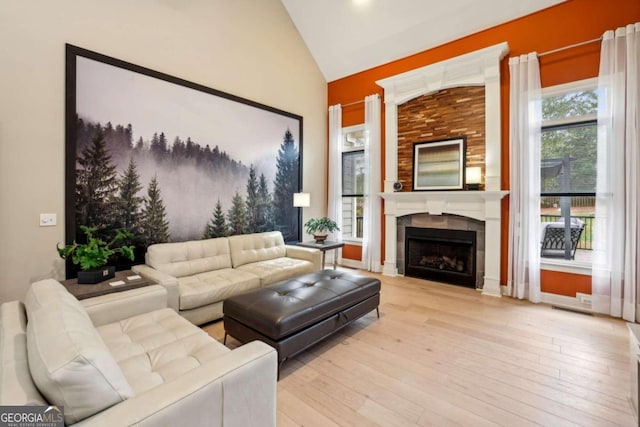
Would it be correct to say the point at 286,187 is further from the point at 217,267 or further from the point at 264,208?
the point at 217,267

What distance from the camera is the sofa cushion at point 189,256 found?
318 centimetres

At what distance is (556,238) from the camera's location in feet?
12.4

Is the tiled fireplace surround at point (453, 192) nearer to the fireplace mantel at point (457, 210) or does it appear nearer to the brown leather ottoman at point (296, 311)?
the fireplace mantel at point (457, 210)

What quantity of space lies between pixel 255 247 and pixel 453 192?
9.87 feet

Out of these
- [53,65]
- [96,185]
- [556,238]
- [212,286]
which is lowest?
[212,286]

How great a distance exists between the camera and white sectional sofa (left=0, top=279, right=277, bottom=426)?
36.6 inches

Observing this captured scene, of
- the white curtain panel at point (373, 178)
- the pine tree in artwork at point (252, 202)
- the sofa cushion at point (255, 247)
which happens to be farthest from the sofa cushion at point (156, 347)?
the white curtain panel at point (373, 178)

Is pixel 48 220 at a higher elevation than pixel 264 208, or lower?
lower

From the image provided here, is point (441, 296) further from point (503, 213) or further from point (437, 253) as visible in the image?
point (503, 213)

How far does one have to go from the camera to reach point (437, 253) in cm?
478

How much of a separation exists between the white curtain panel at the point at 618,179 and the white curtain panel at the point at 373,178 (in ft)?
9.34

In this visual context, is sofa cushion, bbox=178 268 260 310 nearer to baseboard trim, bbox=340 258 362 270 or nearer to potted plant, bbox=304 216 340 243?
potted plant, bbox=304 216 340 243
